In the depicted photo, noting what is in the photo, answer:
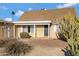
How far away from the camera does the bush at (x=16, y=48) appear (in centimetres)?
886

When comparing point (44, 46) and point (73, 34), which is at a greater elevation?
point (73, 34)

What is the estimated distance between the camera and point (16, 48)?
905 centimetres

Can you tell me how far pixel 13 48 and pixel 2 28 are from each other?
2794 mm

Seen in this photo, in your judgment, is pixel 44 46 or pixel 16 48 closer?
pixel 16 48

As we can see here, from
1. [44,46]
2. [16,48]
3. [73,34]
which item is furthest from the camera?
[44,46]

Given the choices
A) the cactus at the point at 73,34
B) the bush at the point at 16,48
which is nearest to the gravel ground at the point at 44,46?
the bush at the point at 16,48

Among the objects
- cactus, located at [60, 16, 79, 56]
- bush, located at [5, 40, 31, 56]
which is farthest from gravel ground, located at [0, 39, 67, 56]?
cactus, located at [60, 16, 79, 56]

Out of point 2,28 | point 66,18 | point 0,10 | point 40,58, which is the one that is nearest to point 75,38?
point 66,18

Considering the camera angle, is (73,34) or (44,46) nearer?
(73,34)

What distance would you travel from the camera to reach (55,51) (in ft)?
30.7

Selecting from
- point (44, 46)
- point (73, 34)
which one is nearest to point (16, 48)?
point (44, 46)

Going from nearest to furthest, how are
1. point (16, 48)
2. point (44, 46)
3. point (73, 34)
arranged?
1. point (73, 34)
2. point (16, 48)
3. point (44, 46)

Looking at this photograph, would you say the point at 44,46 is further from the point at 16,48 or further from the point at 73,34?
the point at 73,34

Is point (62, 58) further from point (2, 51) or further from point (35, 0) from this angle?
point (2, 51)
